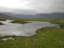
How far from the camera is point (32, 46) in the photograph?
2620cm

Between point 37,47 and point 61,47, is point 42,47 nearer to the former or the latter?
point 37,47

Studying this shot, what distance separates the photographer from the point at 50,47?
82.1 feet

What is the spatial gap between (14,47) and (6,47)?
2184 millimetres

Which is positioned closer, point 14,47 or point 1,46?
point 14,47

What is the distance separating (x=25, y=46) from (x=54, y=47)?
7.21m

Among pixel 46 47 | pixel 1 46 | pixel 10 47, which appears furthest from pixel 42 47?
pixel 1 46

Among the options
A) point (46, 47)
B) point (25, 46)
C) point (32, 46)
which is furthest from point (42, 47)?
point (25, 46)

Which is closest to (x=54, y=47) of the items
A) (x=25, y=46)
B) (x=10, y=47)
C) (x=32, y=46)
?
(x=32, y=46)

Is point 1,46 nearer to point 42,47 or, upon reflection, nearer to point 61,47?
point 42,47

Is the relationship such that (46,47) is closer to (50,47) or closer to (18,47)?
(50,47)

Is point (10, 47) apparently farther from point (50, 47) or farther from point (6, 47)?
point (50, 47)

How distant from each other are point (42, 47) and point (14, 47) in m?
6.87

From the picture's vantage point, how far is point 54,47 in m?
25.0

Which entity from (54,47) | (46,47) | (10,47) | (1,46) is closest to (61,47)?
(54,47)
